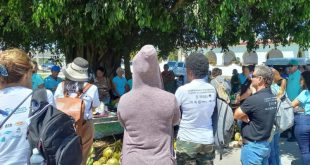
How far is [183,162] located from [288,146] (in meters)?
5.24

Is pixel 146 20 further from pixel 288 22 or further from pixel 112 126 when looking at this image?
pixel 288 22

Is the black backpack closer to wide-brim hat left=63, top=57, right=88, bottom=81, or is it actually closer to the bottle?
the bottle

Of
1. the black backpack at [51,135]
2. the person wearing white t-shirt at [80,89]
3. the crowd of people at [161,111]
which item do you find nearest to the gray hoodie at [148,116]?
the crowd of people at [161,111]

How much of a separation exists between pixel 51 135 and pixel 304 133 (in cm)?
434

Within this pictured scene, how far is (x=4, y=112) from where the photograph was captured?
2457 mm

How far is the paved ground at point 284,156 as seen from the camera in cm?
723

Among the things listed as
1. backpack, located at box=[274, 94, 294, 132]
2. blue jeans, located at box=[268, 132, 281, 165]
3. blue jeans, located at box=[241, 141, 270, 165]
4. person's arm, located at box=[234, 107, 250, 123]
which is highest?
person's arm, located at box=[234, 107, 250, 123]

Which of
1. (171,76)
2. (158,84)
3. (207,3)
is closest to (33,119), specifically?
(158,84)

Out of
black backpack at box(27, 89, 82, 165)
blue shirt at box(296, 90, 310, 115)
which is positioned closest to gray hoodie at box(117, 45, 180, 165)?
black backpack at box(27, 89, 82, 165)

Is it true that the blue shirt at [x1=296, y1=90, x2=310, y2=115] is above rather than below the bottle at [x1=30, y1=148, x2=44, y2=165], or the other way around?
below

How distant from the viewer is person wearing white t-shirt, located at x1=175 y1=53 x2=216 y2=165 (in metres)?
3.77

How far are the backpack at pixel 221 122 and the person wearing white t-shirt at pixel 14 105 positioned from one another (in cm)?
193

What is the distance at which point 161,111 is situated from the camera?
297 cm

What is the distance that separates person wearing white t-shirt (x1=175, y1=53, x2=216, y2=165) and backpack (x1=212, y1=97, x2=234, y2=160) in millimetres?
91
